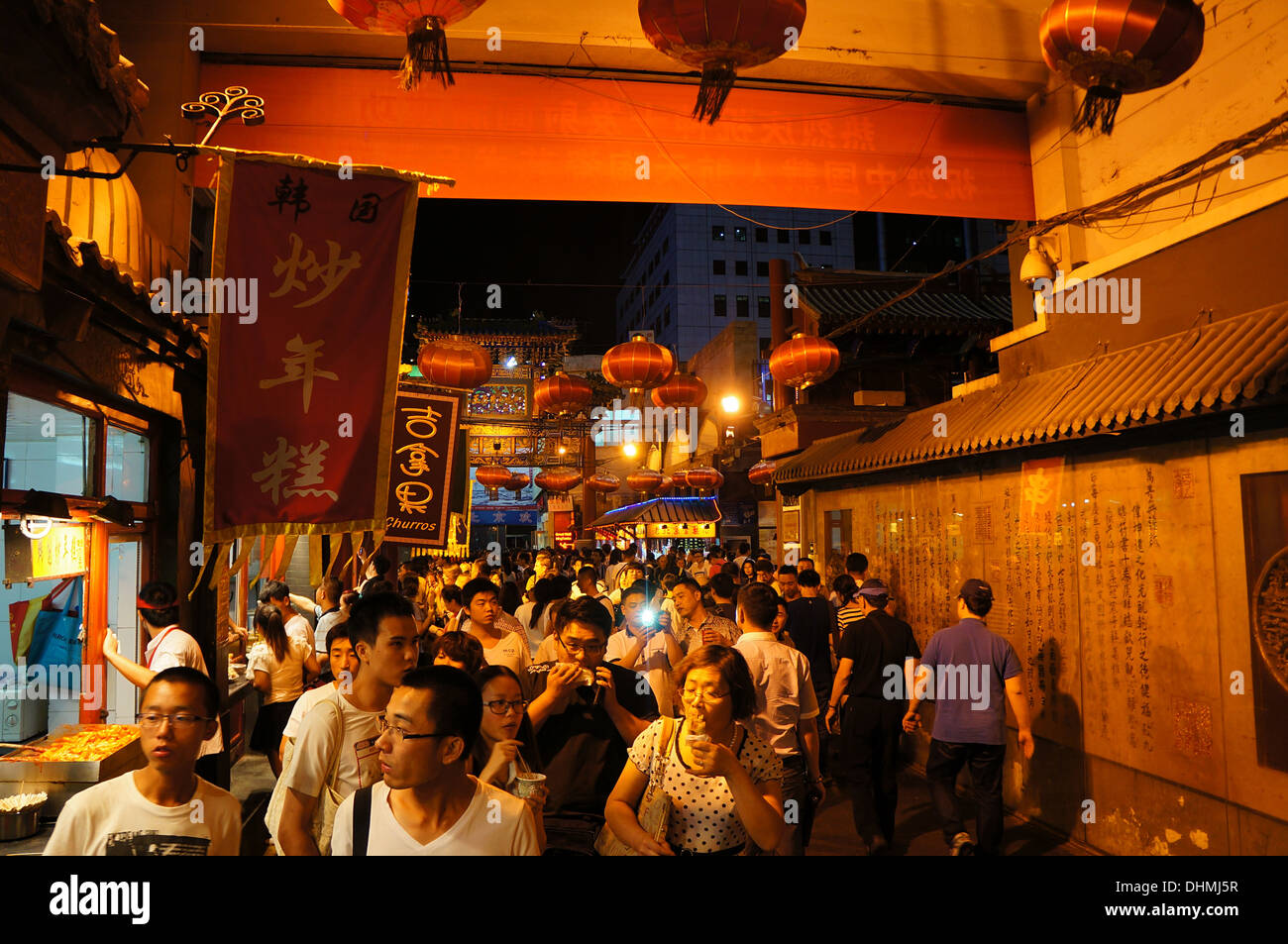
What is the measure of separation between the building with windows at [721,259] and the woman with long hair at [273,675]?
58.8 metres

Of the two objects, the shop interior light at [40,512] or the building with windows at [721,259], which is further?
the building with windows at [721,259]

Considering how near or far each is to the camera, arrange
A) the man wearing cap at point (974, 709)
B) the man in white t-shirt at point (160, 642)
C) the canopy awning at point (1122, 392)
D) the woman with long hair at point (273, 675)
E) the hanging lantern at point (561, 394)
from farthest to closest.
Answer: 1. the hanging lantern at point (561, 394)
2. the woman with long hair at point (273, 675)
3. the man wearing cap at point (974, 709)
4. the man in white t-shirt at point (160, 642)
5. the canopy awning at point (1122, 392)

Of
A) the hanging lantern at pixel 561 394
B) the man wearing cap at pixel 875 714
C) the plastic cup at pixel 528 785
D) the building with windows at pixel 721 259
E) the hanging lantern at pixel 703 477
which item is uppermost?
the building with windows at pixel 721 259

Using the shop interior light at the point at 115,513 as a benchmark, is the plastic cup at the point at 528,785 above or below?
below

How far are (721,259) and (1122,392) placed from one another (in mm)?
64839

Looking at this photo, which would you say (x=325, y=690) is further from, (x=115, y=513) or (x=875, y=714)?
(x=875, y=714)

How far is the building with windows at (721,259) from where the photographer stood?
6662 cm

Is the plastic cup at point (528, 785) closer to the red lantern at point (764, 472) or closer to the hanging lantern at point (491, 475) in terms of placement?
the red lantern at point (764, 472)

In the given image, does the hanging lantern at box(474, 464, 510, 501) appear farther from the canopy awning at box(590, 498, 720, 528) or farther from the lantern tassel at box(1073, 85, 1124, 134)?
the lantern tassel at box(1073, 85, 1124, 134)

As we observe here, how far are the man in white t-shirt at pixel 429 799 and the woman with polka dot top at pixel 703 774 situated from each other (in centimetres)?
75

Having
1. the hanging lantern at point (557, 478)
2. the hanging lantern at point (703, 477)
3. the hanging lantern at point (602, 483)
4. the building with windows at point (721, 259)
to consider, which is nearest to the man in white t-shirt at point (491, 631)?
the hanging lantern at point (703, 477)

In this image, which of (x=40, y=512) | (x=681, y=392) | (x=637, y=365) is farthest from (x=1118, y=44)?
Answer: (x=681, y=392)

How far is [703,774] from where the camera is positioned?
3297mm

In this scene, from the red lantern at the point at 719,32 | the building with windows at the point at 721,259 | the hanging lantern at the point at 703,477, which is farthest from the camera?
the building with windows at the point at 721,259
